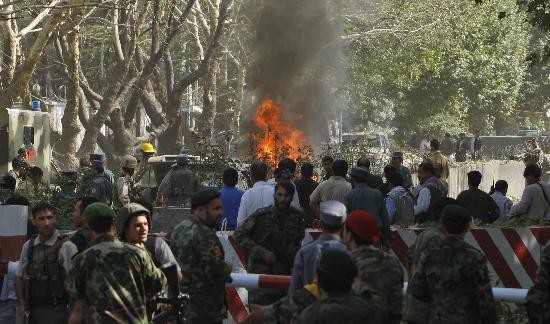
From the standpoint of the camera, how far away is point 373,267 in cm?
738

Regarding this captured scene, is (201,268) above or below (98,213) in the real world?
below

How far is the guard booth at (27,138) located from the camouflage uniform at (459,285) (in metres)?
16.0

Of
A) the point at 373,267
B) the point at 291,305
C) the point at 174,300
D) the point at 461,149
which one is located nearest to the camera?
the point at 291,305

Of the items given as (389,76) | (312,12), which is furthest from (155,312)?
(389,76)

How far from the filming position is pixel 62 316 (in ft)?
29.6

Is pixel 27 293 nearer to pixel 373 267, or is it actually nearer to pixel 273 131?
pixel 373 267

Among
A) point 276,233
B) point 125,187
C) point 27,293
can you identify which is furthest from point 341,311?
point 125,187

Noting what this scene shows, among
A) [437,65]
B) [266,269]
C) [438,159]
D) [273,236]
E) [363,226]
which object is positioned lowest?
[266,269]

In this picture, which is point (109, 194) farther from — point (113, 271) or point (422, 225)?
point (113, 271)

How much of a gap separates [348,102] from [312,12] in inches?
922

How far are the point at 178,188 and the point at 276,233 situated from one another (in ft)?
22.2

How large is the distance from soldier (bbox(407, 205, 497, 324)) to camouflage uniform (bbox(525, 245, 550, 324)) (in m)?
0.24

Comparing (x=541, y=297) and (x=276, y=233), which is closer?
(x=541, y=297)

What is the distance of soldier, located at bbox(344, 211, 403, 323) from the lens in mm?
7262
